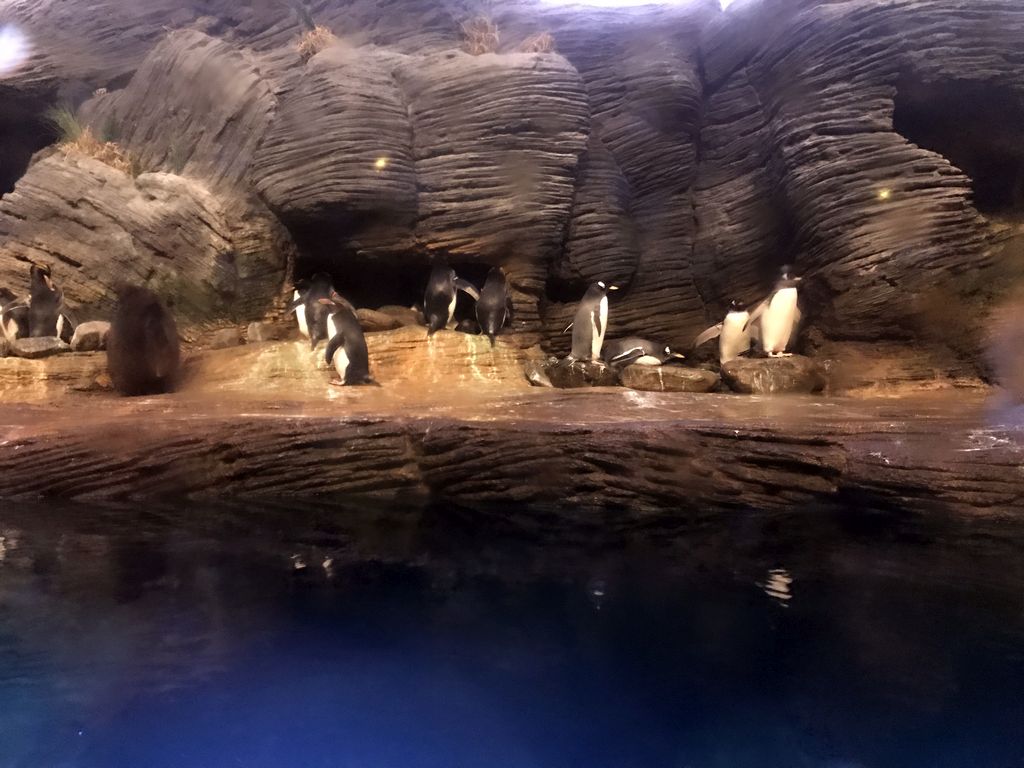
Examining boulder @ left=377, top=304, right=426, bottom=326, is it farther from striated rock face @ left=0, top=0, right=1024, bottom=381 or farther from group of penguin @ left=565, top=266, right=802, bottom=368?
group of penguin @ left=565, top=266, right=802, bottom=368

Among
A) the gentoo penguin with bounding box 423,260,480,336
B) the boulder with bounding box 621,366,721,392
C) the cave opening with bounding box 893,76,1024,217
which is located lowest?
the boulder with bounding box 621,366,721,392

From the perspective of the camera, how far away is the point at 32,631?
7.86 feet

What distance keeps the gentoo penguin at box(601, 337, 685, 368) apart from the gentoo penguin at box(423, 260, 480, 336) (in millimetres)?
1620

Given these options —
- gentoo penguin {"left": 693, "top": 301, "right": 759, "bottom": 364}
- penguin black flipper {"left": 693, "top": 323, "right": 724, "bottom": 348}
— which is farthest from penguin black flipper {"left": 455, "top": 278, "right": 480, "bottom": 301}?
gentoo penguin {"left": 693, "top": 301, "right": 759, "bottom": 364}

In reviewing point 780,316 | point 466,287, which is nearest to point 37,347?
point 466,287

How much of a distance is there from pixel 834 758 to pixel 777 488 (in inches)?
70.5

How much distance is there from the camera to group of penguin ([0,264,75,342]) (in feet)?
23.0

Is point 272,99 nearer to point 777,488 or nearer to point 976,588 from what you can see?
point 777,488

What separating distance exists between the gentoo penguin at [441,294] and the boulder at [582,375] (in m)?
1.51

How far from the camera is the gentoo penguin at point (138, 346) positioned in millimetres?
5969

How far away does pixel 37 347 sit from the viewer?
6.45 metres

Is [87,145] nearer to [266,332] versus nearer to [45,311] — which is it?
[45,311]

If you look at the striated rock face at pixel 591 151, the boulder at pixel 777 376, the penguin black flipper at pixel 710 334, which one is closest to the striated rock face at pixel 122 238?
the striated rock face at pixel 591 151

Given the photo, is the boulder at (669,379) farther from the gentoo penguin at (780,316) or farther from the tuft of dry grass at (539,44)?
the tuft of dry grass at (539,44)
